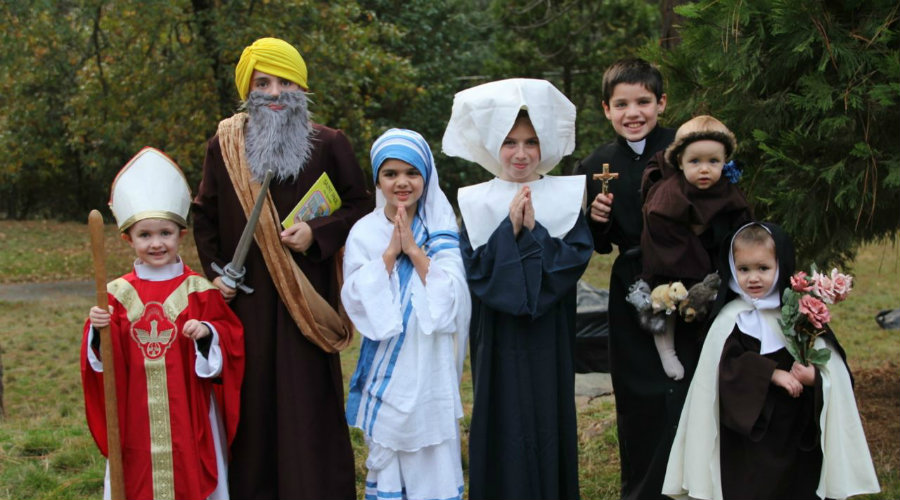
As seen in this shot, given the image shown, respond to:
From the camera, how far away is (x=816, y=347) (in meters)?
3.58

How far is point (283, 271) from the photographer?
4.03 metres

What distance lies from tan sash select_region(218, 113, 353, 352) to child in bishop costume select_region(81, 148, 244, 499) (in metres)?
0.29

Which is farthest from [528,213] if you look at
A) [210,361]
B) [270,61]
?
[210,361]

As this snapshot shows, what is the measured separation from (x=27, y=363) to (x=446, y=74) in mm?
12072

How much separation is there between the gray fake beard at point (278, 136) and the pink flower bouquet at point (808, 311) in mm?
2156

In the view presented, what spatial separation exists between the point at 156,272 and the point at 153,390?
0.49 metres

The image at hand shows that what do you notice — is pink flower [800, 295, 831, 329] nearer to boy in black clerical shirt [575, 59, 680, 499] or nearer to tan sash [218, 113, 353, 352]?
boy in black clerical shirt [575, 59, 680, 499]

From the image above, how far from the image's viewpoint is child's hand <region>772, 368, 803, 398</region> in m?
3.50

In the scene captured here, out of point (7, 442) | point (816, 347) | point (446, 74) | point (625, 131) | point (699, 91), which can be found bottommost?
point (7, 442)

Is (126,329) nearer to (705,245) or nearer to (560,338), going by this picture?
(560,338)

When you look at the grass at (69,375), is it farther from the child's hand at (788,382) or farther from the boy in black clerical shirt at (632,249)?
the child's hand at (788,382)

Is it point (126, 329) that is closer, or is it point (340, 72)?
point (126, 329)

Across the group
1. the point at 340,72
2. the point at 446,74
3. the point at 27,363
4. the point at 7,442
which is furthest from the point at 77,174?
the point at 7,442

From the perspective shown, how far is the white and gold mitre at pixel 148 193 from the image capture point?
3.82 metres
